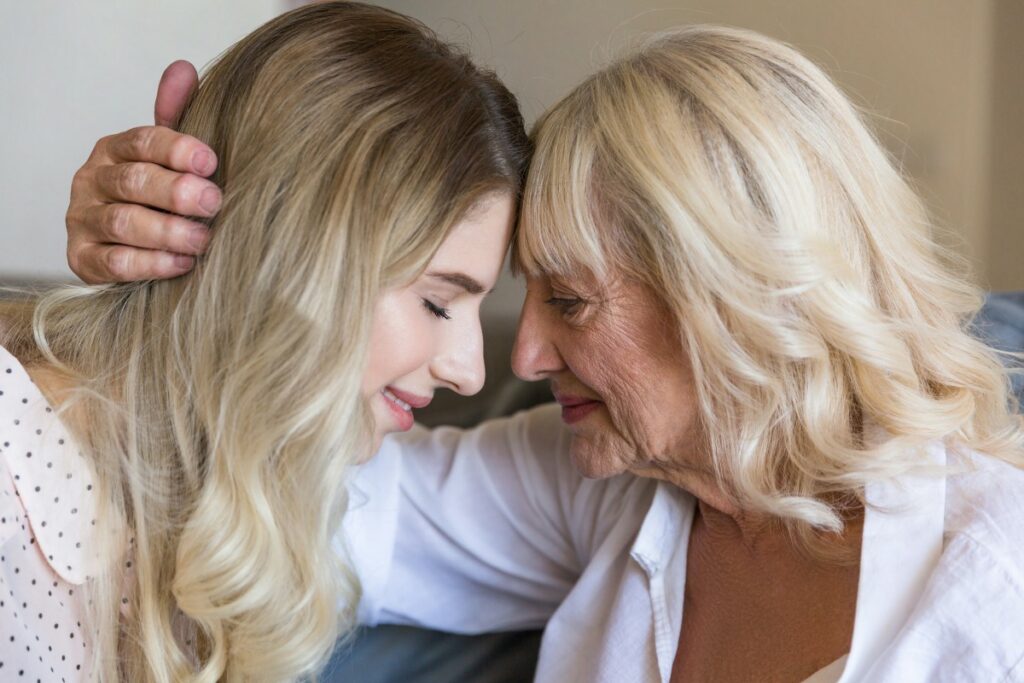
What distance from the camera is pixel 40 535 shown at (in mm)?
1011

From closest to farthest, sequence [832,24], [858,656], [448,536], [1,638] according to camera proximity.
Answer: [1,638], [858,656], [448,536], [832,24]

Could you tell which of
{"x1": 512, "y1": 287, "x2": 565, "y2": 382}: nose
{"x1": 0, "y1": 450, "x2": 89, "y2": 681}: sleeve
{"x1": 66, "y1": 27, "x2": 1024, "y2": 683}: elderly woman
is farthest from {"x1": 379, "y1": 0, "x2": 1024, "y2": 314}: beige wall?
{"x1": 0, "y1": 450, "x2": 89, "y2": 681}: sleeve

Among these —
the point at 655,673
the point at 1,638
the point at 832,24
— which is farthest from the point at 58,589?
the point at 832,24

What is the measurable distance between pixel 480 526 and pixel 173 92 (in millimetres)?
779

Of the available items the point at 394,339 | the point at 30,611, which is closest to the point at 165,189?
the point at 394,339

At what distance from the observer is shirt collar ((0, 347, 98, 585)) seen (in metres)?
1.00

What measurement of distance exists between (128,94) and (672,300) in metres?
1.40

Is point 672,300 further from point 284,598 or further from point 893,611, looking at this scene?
point 284,598

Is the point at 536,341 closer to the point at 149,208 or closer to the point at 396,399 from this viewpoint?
the point at 396,399

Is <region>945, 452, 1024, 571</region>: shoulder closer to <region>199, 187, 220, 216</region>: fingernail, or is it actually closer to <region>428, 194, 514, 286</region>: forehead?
<region>428, 194, 514, 286</region>: forehead

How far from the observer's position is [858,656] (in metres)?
1.08

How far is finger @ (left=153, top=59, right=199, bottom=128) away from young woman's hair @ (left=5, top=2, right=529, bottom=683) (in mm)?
39

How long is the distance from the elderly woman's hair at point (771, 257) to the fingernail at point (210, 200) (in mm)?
368

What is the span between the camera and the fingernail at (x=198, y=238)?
3.48 feet
